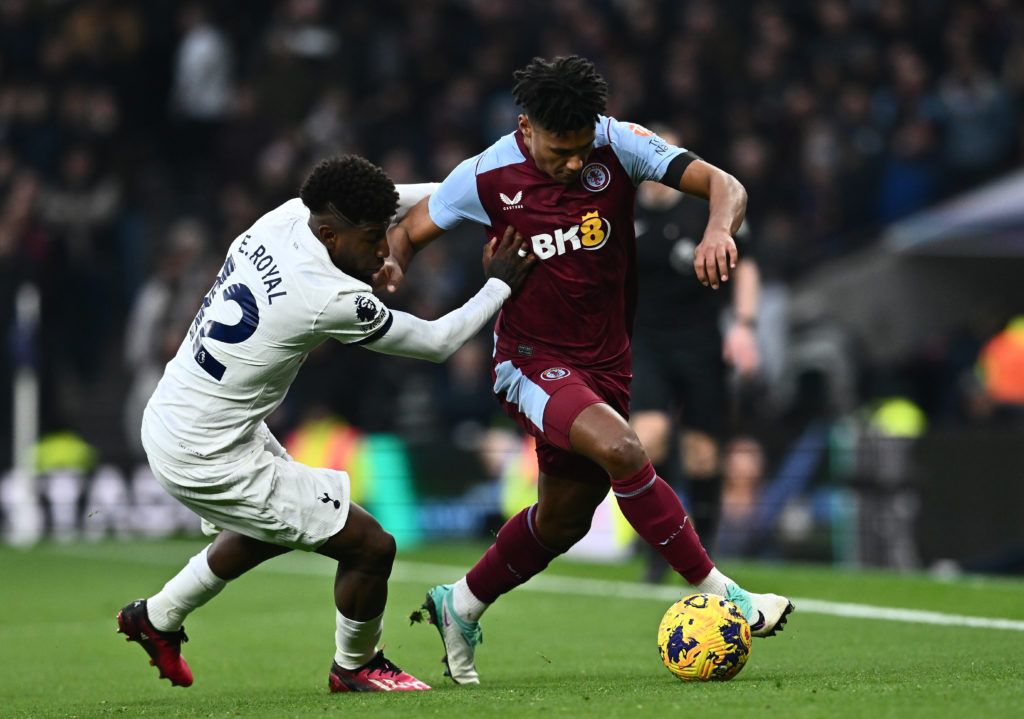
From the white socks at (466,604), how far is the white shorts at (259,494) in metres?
0.66

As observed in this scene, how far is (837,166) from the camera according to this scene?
51.5 ft

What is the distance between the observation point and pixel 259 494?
4992mm

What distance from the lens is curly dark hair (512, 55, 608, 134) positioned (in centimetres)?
505

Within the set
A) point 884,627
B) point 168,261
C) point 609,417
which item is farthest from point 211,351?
point 168,261

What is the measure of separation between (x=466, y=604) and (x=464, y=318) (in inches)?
44.7

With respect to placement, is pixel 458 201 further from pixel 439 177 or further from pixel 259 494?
pixel 439 177

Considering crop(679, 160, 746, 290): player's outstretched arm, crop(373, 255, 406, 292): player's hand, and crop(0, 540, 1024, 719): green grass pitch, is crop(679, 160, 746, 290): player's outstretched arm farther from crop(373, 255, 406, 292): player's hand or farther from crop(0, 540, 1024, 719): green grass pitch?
crop(0, 540, 1024, 719): green grass pitch

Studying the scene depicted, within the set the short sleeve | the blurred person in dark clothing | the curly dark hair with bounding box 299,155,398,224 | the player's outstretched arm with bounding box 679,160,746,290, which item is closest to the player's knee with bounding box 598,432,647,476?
the player's outstretched arm with bounding box 679,160,746,290

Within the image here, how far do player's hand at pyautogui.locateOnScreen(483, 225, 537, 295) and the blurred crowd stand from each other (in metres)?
8.32

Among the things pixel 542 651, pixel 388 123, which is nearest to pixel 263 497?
pixel 542 651

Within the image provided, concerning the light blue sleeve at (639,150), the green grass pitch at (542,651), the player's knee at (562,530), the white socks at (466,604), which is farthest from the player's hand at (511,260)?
the green grass pitch at (542,651)

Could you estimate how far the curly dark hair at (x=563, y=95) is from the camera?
5.05m

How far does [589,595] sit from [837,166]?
26.9 ft

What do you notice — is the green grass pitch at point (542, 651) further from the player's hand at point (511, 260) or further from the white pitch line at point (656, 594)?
the player's hand at point (511, 260)
